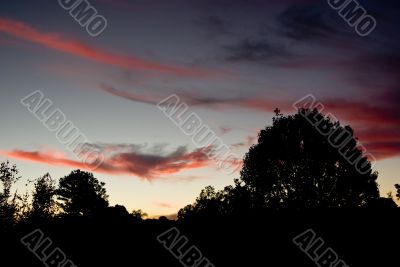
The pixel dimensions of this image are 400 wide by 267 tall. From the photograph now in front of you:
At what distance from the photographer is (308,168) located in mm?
37000

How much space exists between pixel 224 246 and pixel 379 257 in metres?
5.89

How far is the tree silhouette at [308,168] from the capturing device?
36.6m

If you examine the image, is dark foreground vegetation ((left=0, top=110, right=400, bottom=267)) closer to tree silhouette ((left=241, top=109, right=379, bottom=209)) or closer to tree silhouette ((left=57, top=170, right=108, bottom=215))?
tree silhouette ((left=241, top=109, right=379, bottom=209))

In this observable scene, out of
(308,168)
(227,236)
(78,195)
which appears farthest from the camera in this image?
(78,195)

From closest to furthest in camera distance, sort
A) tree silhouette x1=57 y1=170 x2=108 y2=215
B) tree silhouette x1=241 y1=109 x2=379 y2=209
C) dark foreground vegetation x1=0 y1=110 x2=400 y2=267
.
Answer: dark foreground vegetation x1=0 y1=110 x2=400 y2=267 → tree silhouette x1=241 y1=109 x2=379 y2=209 → tree silhouette x1=57 y1=170 x2=108 y2=215

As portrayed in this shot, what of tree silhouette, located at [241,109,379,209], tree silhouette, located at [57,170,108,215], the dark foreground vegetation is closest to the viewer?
the dark foreground vegetation

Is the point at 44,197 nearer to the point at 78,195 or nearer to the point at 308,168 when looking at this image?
the point at 78,195

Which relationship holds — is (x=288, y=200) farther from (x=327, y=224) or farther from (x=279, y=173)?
(x=327, y=224)

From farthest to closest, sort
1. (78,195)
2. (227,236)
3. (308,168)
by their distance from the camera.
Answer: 1. (78,195)
2. (308,168)
3. (227,236)

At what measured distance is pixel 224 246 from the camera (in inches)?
596

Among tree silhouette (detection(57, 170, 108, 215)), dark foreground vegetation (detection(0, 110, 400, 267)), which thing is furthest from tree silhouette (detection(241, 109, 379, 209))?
tree silhouette (detection(57, 170, 108, 215))

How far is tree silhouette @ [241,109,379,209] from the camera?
120ft

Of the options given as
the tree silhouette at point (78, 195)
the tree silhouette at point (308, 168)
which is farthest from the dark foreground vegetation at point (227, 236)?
A: the tree silhouette at point (78, 195)

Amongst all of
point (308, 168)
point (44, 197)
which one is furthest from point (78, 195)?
point (308, 168)
